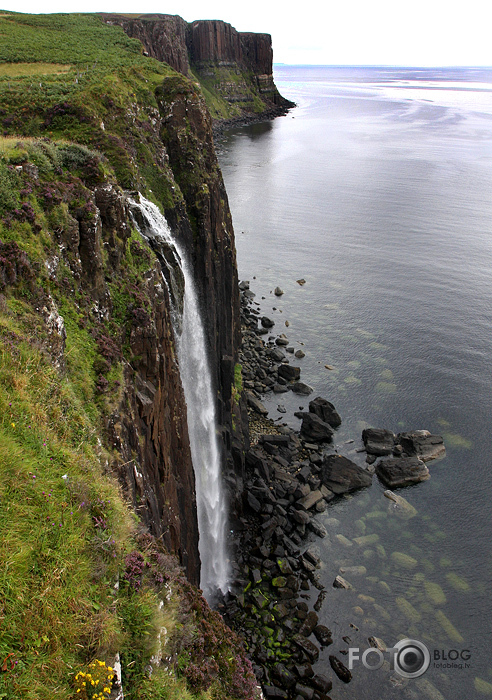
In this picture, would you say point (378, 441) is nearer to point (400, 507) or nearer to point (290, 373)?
point (400, 507)

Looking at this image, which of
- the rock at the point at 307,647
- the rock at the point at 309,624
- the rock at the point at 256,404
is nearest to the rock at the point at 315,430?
the rock at the point at 256,404

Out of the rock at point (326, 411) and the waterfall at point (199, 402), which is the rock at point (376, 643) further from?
the rock at point (326, 411)

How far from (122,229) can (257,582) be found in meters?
22.3

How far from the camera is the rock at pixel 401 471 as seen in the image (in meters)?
40.1

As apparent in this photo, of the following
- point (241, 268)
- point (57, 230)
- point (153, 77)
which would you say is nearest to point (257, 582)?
point (57, 230)

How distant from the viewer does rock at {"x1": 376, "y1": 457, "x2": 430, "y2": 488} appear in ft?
131

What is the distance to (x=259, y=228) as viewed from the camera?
92.0 meters

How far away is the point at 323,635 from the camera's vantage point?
27953 millimetres

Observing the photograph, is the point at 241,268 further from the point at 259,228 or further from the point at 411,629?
the point at 411,629

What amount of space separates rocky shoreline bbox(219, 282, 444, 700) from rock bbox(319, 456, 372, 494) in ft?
0.27

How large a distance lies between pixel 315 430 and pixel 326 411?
295 cm

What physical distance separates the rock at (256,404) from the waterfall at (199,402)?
13140 mm

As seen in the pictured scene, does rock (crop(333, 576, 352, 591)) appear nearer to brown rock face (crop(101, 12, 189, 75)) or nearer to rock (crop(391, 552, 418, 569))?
rock (crop(391, 552, 418, 569))

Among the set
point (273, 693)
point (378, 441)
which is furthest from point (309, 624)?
point (378, 441)
